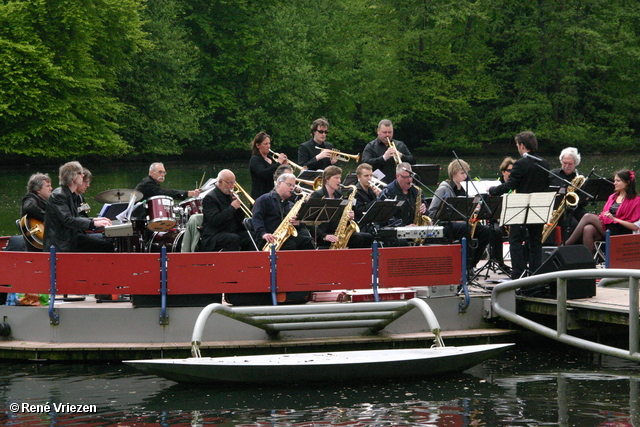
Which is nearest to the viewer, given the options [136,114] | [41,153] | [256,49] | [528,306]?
[528,306]

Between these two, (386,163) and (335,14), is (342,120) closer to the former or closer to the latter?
(335,14)

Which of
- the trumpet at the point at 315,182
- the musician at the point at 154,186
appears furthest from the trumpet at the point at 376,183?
the musician at the point at 154,186

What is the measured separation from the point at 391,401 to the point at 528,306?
2860 mm

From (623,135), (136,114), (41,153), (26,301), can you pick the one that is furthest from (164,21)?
(26,301)

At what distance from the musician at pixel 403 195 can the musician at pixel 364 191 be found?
17 cm

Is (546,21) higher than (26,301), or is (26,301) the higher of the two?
(546,21)

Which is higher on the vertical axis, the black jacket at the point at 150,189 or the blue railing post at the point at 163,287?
the black jacket at the point at 150,189

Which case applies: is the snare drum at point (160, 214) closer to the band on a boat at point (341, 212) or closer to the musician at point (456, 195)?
the band on a boat at point (341, 212)

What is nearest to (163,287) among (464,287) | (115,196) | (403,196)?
(115,196)

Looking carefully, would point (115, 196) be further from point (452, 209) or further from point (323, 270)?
point (452, 209)

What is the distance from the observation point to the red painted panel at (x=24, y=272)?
1028cm

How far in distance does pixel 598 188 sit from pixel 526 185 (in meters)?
2.23

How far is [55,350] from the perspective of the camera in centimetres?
1035

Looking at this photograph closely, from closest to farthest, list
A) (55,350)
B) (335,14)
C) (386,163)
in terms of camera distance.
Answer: (55,350), (386,163), (335,14)
